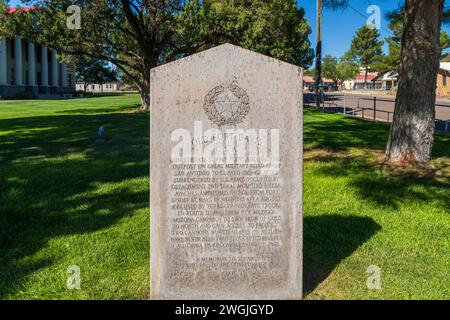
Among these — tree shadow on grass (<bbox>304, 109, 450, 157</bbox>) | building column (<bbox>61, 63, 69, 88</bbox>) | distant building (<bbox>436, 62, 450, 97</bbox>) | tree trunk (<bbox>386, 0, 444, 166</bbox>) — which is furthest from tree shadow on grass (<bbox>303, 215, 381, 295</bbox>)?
building column (<bbox>61, 63, 69, 88</bbox>)

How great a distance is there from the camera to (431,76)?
27.4ft

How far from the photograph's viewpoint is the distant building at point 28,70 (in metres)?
54.5

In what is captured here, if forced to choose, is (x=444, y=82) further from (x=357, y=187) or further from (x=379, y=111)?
(x=357, y=187)

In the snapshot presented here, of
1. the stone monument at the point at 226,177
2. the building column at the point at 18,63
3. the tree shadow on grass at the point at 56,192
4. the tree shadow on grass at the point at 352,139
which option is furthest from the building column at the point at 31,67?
the stone monument at the point at 226,177

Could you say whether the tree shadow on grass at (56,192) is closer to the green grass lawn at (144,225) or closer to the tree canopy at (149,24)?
the green grass lawn at (144,225)

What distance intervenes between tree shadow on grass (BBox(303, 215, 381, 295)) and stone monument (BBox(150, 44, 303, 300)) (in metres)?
0.61

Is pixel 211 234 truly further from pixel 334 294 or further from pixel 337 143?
pixel 337 143

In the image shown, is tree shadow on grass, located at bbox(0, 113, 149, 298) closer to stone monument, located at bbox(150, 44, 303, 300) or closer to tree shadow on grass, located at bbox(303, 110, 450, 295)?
stone monument, located at bbox(150, 44, 303, 300)

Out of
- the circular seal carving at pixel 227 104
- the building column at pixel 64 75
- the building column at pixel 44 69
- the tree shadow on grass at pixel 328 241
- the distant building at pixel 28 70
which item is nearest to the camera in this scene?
the circular seal carving at pixel 227 104

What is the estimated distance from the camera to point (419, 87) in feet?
27.2

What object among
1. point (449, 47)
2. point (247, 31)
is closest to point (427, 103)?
point (247, 31)

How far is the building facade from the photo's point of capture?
A: 5447 centimetres

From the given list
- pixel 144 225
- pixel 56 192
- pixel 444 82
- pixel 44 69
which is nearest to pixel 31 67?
pixel 44 69

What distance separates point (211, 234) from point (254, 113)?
1.06 metres
